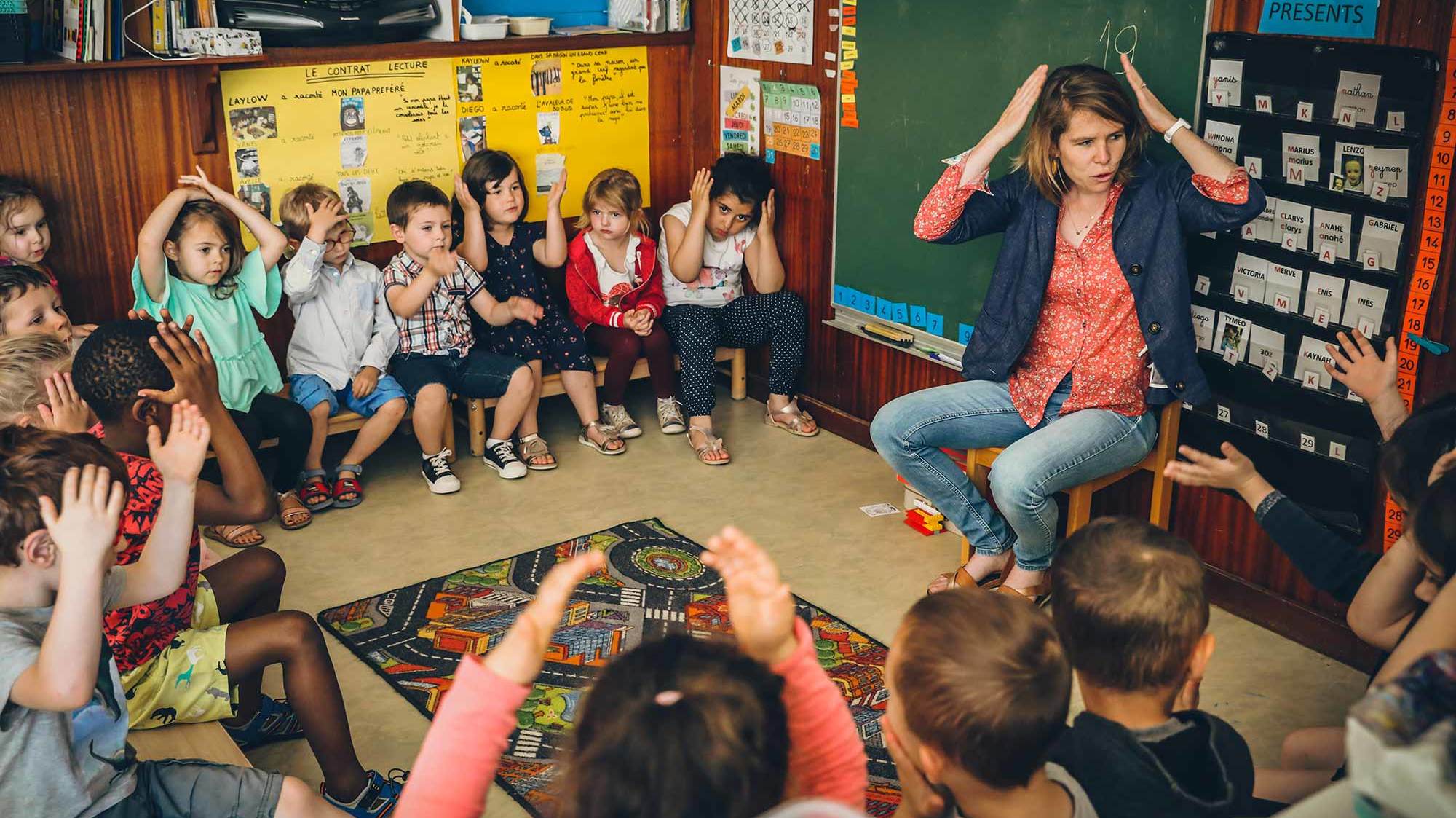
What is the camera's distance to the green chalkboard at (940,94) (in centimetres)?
310

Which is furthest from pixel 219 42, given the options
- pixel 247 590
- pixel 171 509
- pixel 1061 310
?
pixel 1061 310

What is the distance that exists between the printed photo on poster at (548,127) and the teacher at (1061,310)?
177cm

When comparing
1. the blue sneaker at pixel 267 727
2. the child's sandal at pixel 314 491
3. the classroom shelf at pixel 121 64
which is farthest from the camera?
the child's sandal at pixel 314 491

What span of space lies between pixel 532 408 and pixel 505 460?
0.70 ft

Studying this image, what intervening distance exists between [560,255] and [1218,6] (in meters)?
2.26

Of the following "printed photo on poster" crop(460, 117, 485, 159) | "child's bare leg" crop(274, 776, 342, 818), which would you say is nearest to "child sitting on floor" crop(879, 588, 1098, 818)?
"child's bare leg" crop(274, 776, 342, 818)

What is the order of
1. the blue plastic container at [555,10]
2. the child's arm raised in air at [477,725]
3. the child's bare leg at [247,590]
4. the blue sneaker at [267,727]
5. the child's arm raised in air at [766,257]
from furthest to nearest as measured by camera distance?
the blue plastic container at [555,10]
the child's arm raised in air at [766,257]
the blue sneaker at [267,727]
the child's bare leg at [247,590]
the child's arm raised in air at [477,725]

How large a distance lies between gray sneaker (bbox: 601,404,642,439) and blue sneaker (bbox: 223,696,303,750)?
6.10ft

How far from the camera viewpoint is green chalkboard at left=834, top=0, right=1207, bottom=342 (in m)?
3.10

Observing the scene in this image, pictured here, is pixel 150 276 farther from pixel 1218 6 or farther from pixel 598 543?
pixel 1218 6

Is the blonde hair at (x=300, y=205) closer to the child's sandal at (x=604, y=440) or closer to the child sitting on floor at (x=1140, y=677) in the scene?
the child's sandal at (x=604, y=440)

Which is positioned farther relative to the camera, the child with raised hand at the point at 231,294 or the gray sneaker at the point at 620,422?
the gray sneaker at the point at 620,422

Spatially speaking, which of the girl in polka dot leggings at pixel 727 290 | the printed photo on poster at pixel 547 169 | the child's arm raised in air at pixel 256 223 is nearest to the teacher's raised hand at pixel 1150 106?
the girl in polka dot leggings at pixel 727 290

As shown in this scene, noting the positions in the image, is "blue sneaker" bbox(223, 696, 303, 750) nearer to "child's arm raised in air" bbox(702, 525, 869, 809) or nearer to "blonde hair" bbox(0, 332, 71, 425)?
"blonde hair" bbox(0, 332, 71, 425)
